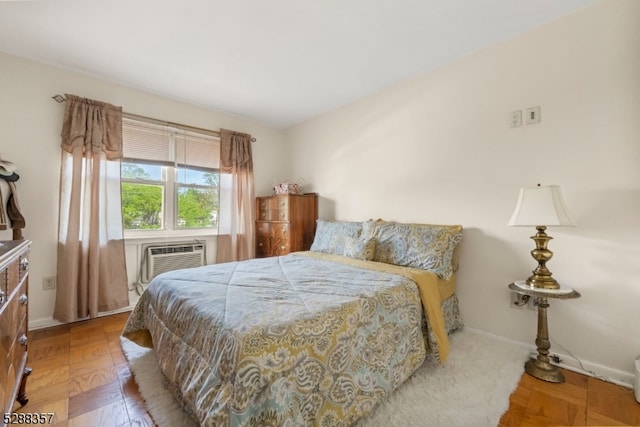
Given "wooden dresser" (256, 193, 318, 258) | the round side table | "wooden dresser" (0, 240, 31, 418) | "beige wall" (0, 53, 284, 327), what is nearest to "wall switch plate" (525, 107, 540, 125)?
the round side table

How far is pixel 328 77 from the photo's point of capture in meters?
2.76

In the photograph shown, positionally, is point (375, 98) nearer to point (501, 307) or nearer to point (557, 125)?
point (557, 125)

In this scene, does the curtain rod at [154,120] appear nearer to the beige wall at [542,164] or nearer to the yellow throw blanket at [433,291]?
the beige wall at [542,164]

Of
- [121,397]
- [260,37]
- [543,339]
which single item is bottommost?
[121,397]

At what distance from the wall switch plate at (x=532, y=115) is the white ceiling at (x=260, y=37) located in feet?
2.06

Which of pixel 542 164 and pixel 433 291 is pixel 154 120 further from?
pixel 542 164

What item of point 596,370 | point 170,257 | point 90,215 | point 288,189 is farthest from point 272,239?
point 596,370

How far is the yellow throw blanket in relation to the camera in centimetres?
181

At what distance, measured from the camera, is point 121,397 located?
155 centimetres

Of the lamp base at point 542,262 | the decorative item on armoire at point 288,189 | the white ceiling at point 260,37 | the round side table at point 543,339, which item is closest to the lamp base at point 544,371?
the round side table at point 543,339

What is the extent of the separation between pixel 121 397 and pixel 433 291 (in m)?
2.10

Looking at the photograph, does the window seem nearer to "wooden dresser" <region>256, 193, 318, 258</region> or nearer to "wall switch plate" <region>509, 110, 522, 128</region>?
"wooden dresser" <region>256, 193, 318, 258</region>

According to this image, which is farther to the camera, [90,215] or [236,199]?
[236,199]

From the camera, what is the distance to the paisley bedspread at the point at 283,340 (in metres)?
1.01
